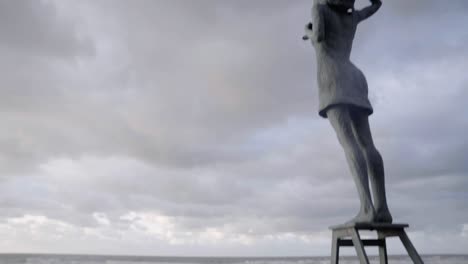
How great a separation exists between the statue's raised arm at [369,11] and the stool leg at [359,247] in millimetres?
2905

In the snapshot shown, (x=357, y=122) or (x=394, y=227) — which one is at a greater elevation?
(x=357, y=122)

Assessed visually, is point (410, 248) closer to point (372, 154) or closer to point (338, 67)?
point (372, 154)

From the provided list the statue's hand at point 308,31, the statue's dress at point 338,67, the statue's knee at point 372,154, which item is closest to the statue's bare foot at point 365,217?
the statue's knee at point 372,154

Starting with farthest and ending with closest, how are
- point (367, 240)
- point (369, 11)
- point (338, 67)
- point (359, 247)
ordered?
point (369, 11)
point (338, 67)
point (367, 240)
point (359, 247)

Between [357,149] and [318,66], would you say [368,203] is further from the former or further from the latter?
[318,66]

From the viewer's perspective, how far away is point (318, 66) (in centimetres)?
539

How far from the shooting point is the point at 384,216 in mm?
4676

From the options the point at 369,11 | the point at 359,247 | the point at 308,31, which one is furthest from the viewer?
the point at 369,11

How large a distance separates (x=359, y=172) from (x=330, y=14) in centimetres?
206

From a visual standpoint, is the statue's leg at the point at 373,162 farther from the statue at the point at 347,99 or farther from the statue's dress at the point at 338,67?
the statue's dress at the point at 338,67

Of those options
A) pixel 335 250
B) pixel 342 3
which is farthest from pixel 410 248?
pixel 342 3

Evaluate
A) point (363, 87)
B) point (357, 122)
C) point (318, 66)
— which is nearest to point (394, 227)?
point (357, 122)

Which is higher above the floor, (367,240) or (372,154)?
(372,154)

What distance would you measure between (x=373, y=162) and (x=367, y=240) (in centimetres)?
88
